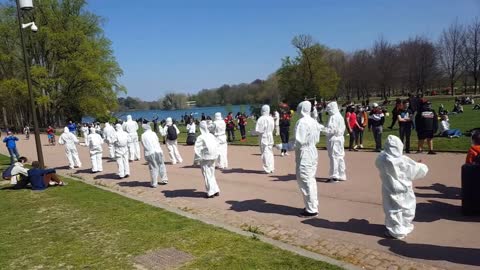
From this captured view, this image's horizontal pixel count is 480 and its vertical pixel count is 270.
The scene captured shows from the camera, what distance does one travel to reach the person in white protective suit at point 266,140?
1252 centimetres

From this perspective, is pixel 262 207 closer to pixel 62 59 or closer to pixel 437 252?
pixel 437 252

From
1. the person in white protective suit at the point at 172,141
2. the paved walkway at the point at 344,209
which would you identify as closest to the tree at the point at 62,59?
the person in white protective suit at the point at 172,141

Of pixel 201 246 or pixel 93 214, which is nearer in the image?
pixel 201 246

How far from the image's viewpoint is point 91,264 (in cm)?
578

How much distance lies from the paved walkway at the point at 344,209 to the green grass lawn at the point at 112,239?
728 mm

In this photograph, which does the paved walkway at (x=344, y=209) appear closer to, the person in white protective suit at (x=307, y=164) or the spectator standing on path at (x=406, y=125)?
the person in white protective suit at (x=307, y=164)

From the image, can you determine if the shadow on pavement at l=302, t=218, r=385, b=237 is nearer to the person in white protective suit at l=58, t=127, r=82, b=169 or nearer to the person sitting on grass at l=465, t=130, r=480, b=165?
the person sitting on grass at l=465, t=130, r=480, b=165

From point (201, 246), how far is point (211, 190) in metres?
3.64

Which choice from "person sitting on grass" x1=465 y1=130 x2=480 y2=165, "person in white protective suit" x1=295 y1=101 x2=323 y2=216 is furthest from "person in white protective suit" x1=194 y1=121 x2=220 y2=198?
"person sitting on grass" x1=465 y1=130 x2=480 y2=165

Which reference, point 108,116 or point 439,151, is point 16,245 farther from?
point 108,116

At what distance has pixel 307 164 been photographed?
24.6 ft

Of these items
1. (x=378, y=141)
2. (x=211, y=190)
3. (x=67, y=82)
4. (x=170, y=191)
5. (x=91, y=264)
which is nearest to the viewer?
(x=91, y=264)

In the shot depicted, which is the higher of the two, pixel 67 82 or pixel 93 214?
pixel 67 82

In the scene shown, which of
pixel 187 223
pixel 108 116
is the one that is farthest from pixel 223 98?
pixel 187 223
